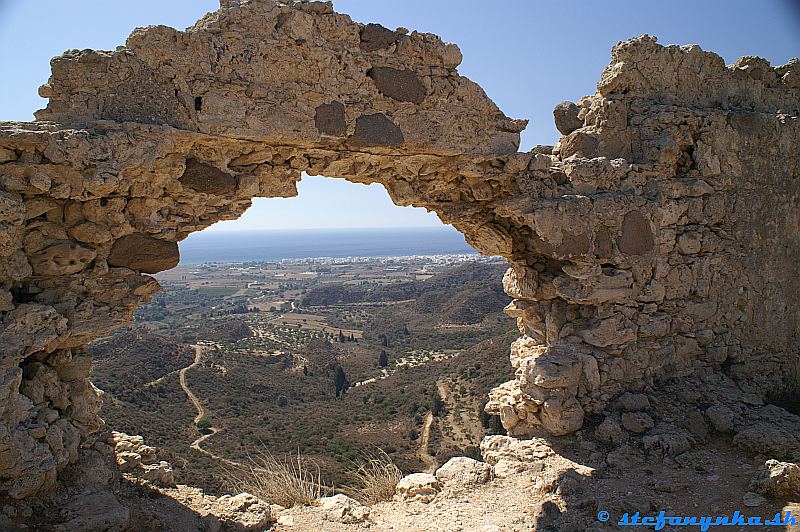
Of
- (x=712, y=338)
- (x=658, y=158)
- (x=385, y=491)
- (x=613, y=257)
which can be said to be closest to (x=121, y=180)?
(x=385, y=491)

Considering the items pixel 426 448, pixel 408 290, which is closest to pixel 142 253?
pixel 426 448

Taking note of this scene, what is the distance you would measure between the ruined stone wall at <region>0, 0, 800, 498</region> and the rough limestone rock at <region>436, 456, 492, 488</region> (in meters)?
0.81

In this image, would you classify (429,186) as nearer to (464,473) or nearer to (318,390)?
(464,473)

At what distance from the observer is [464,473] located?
15.0 ft

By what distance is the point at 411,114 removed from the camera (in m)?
4.70

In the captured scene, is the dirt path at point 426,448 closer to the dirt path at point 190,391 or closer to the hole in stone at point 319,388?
the hole in stone at point 319,388

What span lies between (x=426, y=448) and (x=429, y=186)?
7.67m

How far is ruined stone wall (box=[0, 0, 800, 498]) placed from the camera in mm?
3527

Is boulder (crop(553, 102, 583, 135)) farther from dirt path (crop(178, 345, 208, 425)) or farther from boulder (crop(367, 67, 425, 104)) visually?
dirt path (crop(178, 345, 208, 425))

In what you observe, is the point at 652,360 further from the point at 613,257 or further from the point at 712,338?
the point at 613,257

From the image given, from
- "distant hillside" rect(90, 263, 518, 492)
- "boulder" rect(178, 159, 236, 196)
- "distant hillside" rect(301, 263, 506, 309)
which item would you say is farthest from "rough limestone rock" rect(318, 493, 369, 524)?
"distant hillside" rect(301, 263, 506, 309)

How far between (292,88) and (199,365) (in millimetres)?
15309

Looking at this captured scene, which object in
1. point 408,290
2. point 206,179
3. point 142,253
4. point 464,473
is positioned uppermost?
point 206,179

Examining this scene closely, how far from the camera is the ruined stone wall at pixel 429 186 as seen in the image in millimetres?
3527
